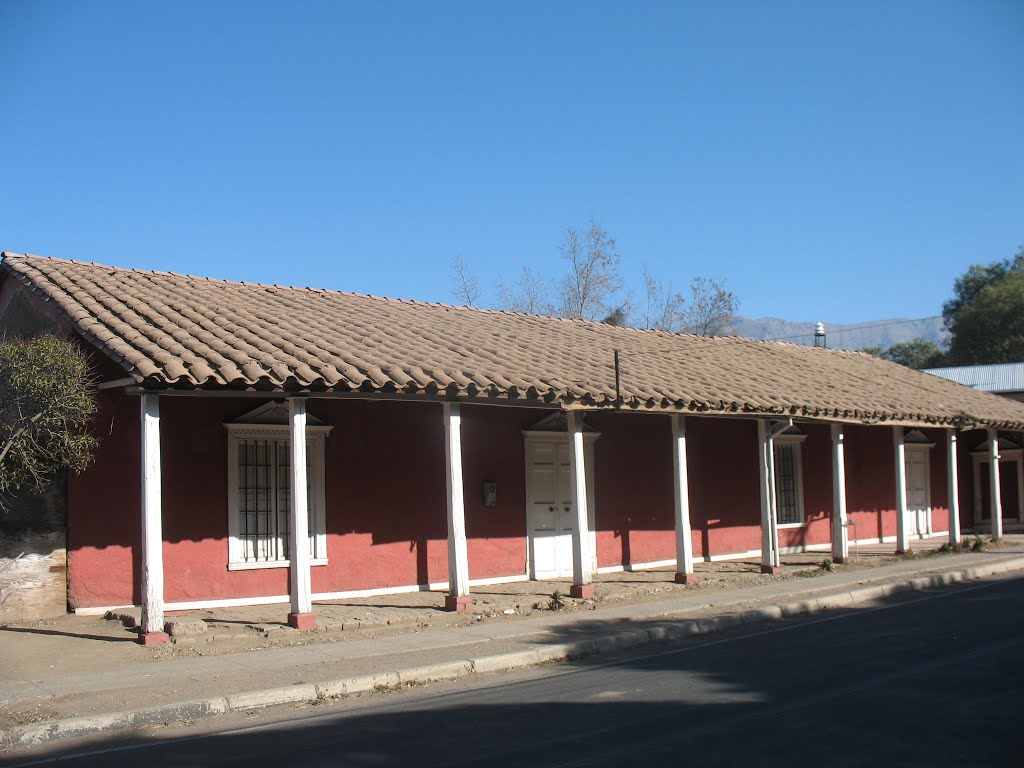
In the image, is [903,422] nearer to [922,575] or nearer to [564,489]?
[922,575]

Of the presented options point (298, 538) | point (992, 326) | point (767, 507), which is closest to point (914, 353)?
point (992, 326)

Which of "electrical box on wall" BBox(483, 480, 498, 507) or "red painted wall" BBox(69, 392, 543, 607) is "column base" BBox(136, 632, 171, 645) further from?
"electrical box on wall" BBox(483, 480, 498, 507)

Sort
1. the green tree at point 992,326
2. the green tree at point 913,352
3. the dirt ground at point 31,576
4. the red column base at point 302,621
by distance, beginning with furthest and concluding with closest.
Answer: the green tree at point 913,352 < the green tree at point 992,326 < the dirt ground at point 31,576 < the red column base at point 302,621

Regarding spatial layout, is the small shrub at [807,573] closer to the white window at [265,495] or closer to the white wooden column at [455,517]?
the white wooden column at [455,517]

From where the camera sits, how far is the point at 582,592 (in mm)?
13797

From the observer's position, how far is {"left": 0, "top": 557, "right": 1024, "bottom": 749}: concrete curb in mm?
7391

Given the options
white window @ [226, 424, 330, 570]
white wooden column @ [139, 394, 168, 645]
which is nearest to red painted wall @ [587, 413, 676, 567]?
white window @ [226, 424, 330, 570]

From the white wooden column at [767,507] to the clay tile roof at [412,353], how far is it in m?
0.67

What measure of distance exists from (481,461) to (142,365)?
20.8ft

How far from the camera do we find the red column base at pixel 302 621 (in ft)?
36.7

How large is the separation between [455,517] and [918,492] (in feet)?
52.1

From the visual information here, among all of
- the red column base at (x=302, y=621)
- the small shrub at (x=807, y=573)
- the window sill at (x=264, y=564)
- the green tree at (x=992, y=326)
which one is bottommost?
the small shrub at (x=807, y=573)

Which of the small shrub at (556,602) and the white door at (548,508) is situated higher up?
the white door at (548,508)

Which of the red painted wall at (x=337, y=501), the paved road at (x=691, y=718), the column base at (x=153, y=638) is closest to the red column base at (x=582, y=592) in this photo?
the red painted wall at (x=337, y=501)
